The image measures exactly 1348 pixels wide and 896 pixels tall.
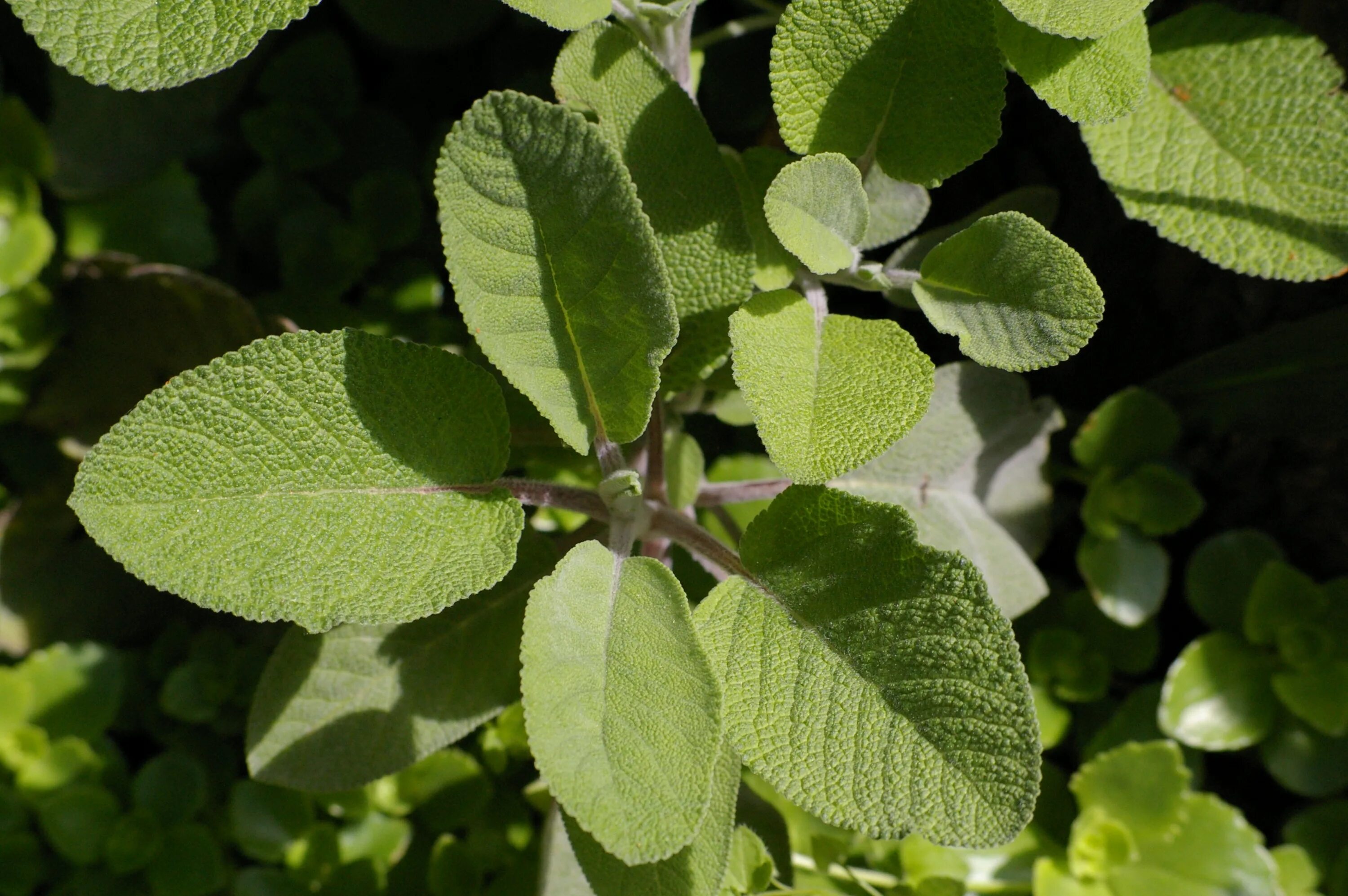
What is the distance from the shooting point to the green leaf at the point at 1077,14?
2.29ft

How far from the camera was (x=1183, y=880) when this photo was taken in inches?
41.0

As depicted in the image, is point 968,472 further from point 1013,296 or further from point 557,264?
point 557,264

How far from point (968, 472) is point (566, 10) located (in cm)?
57

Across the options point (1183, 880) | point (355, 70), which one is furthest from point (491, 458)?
point (1183, 880)

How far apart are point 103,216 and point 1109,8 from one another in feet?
3.32

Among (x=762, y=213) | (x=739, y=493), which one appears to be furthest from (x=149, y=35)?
(x=739, y=493)

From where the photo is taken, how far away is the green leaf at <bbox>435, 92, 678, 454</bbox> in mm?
615

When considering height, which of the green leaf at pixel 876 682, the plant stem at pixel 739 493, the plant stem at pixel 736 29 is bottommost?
the plant stem at pixel 739 493

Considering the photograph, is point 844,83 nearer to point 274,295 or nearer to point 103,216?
point 274,295

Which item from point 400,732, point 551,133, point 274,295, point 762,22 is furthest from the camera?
point 274,295

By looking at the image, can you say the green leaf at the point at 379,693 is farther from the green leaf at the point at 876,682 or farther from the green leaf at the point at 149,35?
the green leaf at the point at 149,35

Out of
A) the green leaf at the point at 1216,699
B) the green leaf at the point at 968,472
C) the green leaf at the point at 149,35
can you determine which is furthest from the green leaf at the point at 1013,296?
the green leaf at the point at 1216,699

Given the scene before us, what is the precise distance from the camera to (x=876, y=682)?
0.67 m

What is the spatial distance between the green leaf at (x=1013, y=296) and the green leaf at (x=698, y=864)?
32 cm
